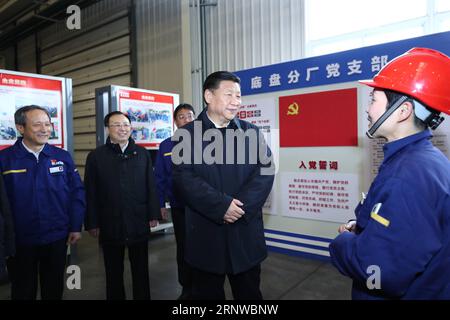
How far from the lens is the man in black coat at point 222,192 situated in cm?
151

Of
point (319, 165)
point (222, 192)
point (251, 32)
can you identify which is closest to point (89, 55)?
point (251, 32)

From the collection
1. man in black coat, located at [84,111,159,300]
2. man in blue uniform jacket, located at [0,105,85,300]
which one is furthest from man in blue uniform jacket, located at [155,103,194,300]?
man in blue uniform jacket, located at [0,105,85,300]

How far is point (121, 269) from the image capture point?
205cm

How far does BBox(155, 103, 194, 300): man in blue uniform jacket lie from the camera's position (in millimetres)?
2428

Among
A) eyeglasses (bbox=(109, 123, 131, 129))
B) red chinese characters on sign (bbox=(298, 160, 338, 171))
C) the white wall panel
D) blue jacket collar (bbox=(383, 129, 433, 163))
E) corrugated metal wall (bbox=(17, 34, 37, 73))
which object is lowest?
red chinese characters on sign (bbox=(298, 160, 338, 171))

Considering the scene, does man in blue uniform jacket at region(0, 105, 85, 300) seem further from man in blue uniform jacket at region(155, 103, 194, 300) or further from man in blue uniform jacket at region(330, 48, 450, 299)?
man in blue uniform jacket at region(330, 48, 450, 299)

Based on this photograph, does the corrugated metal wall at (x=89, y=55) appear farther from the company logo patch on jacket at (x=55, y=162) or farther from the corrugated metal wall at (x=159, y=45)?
the company logo patch on jacket at (x=55, y=162)

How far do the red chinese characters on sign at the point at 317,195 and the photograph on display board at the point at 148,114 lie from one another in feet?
6.15

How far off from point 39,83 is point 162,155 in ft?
4.70

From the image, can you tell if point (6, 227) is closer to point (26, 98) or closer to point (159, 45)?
point (26, 98)

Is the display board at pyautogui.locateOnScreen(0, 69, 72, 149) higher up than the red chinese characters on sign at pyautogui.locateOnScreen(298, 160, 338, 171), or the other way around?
the display board at pyautogui.locateOnScreen(0, 69, 72, 149)

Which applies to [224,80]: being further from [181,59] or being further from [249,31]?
[181,59]

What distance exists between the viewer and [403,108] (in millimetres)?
1012

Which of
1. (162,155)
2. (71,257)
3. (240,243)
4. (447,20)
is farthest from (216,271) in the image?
(447,20)
